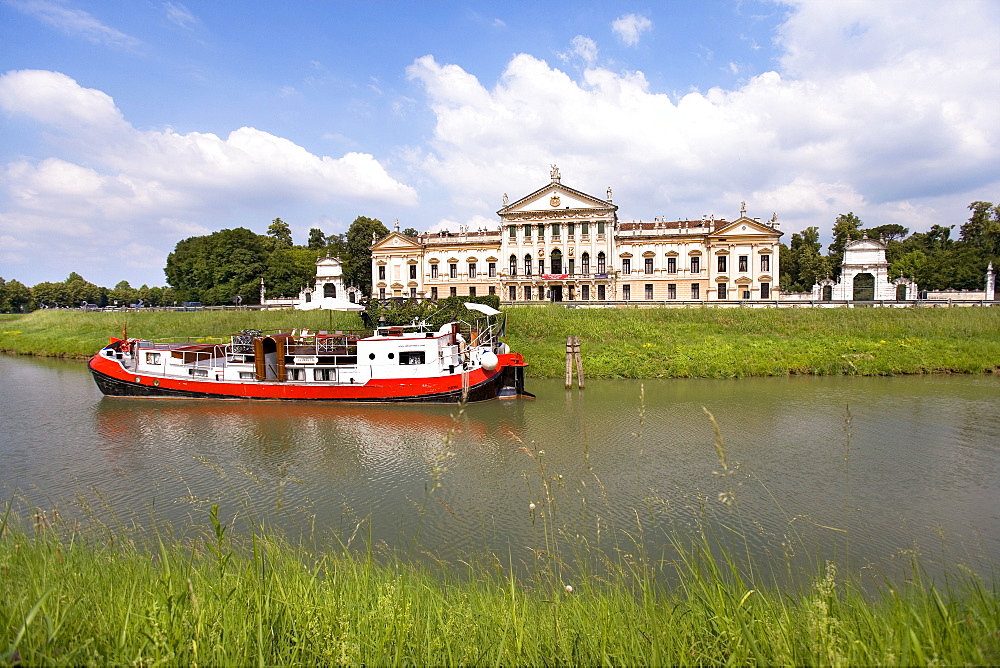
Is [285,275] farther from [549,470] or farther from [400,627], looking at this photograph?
[400,627]

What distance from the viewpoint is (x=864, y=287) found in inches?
1841

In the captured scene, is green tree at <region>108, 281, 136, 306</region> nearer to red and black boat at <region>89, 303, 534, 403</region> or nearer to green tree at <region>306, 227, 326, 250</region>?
green tree at <region>306, 227, 326, 250</region>

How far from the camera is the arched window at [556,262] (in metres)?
56.6

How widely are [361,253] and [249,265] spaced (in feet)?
43.1

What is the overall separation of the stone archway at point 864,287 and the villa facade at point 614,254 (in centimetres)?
727

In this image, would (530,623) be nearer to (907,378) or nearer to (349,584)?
(349,584)

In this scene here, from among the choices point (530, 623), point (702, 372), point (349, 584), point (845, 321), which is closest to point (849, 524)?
point (530, 623)

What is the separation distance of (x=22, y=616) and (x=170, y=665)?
1.04 metres

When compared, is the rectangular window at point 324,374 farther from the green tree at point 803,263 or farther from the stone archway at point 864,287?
the green tree at point 803,263

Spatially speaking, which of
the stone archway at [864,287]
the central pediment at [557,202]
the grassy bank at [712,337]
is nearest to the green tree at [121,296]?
the grassy bank at [712,337]

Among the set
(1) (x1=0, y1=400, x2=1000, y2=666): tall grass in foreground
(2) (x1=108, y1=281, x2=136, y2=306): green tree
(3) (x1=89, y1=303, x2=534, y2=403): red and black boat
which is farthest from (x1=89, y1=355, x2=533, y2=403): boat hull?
(2) (x1=108, y1=281, x2=136, y2=306): green tree

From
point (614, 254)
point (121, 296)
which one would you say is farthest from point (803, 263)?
point (121, 296)

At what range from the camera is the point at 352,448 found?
16219mm

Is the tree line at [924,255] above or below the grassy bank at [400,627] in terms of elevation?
above
